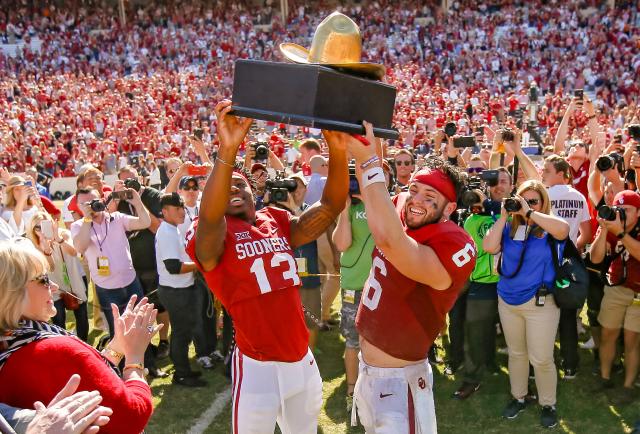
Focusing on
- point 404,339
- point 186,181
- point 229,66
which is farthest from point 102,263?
point 229,66

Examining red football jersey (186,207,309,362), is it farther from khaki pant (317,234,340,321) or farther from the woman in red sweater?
khaki pant (317,234,340,321)

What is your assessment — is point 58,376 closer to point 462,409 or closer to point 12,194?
point 462,409

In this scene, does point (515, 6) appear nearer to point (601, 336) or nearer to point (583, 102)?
point (583, 102)

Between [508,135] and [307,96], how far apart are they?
344 centimetres

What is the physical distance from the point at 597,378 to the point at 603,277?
0.97 meters

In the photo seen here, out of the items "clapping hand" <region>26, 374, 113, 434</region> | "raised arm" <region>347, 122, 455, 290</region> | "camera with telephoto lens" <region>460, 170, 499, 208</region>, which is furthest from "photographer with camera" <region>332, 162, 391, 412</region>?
"clapping hand" <region>26, 374, 113, 434</region>

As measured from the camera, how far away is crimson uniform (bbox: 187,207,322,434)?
324 cm

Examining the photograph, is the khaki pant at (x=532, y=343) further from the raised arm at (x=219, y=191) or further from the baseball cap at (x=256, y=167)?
the raised arm at (x=219, y=191)

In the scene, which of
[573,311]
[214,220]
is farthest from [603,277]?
[214,220]

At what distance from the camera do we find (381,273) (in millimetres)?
3268

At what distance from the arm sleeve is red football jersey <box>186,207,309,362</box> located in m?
2.17

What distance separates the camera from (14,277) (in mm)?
2217

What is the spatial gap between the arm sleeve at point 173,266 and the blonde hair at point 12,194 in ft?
5.97

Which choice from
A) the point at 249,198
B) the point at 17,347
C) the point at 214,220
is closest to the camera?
the point at 17,347
